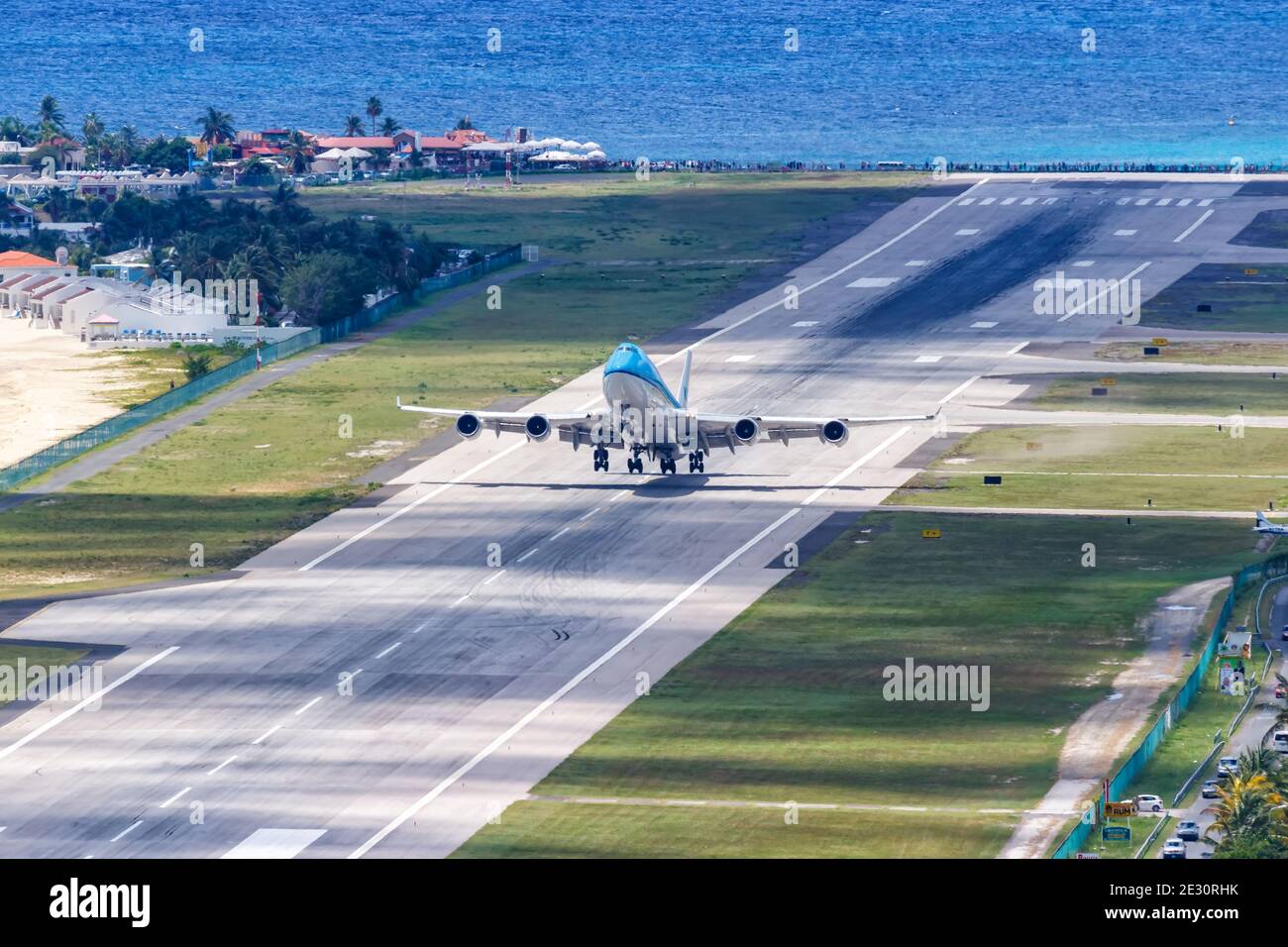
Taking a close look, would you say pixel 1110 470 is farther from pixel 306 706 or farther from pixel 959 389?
pixel 306 706

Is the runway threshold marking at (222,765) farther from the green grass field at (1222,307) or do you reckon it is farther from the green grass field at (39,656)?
the green grass field at (1222,307)

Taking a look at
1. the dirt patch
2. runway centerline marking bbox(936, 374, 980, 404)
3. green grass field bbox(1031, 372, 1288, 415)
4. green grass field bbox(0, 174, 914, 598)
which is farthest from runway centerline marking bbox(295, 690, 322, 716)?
green grass field bbox(1031, 372, 1288, 415)

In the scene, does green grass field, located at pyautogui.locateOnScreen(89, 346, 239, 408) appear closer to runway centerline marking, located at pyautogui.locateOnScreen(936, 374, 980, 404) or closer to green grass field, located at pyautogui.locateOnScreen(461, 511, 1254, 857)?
runway centerline marking, located at pyautogui.locateOnScreen(936, 374, 980, 404)

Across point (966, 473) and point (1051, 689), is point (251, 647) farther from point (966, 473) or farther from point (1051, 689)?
point (966, 473)

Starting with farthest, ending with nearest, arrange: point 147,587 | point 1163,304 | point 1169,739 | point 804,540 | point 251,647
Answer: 1. point 1163,304
2. point 804,540
3. point 147,587
4. point 251,647
5. point 1169,739

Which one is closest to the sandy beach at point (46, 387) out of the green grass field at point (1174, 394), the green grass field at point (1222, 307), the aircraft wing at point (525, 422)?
the aircraft wing at point (525, 422)
